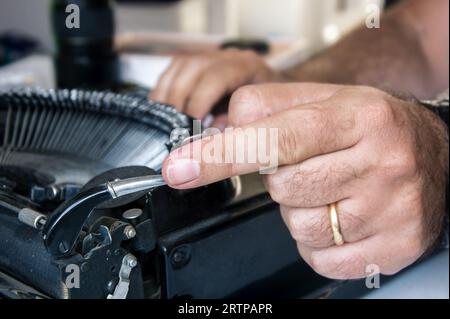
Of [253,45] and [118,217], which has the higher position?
[253,45]

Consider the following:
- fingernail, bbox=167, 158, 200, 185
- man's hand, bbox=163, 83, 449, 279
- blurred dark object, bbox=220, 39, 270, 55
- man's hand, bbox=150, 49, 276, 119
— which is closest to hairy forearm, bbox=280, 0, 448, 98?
man's hand, bbox=150, 49, 276, 119

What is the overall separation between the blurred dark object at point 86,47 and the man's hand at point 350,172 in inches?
29.0

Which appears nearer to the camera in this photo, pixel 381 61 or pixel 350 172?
pixel 350 172

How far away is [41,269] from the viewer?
18.4 inches

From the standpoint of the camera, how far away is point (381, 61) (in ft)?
3.66

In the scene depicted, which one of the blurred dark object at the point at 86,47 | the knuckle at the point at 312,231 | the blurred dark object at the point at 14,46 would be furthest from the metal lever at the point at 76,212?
the blurred dark object at the point at 14,46

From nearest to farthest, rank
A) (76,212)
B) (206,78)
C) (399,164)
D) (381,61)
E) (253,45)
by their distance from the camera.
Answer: (76,212) < (399,164) < (206,78) < (381,61) < (253,45)

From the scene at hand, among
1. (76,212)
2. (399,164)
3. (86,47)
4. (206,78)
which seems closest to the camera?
(76,212)

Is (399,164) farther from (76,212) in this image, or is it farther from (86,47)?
(86,47)

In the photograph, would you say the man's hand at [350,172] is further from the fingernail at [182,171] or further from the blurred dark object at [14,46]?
the blurred dark object at [14,46]

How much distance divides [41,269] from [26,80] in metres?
0.75

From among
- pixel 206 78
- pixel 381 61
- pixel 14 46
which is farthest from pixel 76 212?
pixel 14 46

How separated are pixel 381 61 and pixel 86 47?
0.62 metres

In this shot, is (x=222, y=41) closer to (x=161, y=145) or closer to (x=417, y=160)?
(x=161, y=145)
